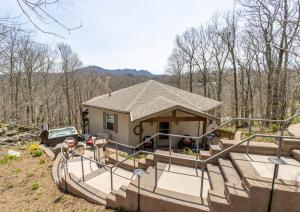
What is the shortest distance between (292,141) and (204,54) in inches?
925

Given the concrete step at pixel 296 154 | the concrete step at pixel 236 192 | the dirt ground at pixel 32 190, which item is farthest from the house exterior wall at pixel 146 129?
the concrete step at pixel 236 192

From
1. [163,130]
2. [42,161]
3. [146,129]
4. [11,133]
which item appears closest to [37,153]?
[42,161]

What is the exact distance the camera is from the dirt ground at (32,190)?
5795 millimetres

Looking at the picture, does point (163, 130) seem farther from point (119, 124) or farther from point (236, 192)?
point (236, 192)

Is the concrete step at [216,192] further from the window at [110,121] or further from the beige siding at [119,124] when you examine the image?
the window at [110,121]

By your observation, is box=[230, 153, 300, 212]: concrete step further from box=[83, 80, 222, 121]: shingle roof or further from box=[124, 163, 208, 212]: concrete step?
box=[83, 80, 222, 121]: shingle roof

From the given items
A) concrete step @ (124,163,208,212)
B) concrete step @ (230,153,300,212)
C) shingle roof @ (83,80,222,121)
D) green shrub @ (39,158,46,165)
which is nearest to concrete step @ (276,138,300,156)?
concrete step @ (230,153,300,212)

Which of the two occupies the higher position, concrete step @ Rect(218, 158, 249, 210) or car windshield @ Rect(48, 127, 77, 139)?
concrete step @ Rect(218, 158, 249, 210)

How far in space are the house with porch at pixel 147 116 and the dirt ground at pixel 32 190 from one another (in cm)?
464

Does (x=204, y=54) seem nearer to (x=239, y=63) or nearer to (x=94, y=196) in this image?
(x=239, y=63)

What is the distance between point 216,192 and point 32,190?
6702 millimetres

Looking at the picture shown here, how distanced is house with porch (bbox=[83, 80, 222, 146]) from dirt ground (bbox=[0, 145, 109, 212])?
464 cm

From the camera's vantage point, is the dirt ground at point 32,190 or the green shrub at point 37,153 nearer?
the dirt ground at point 32,190

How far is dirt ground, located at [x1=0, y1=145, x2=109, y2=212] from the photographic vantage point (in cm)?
580
